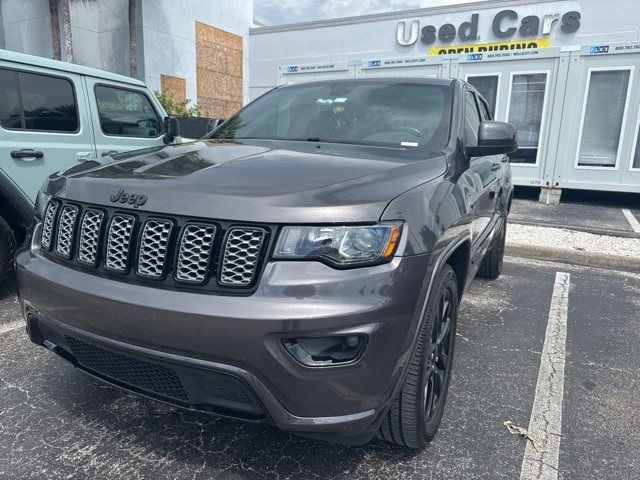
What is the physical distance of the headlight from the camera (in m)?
1.70

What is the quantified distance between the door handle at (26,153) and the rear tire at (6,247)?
54cm

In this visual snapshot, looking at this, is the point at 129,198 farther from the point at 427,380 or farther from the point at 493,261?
the point at 493,261

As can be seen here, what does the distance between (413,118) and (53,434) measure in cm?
251

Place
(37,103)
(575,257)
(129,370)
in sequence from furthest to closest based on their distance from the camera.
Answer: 1. (575,257)
2. (37,103)
3. (129,370)

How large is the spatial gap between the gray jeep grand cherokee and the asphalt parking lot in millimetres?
294

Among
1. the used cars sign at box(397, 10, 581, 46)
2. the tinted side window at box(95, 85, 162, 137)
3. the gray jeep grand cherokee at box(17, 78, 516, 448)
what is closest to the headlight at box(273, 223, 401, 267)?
the gray jeep grand cherokee at box(17, 78, 516, 448)

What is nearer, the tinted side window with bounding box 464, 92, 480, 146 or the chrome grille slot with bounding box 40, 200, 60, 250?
the chrome grille slot with bounding box 40, 200, 60, 250

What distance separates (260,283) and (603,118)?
10438mm

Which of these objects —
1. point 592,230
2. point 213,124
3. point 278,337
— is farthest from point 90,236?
point 592,230

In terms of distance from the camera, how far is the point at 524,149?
34.5ft

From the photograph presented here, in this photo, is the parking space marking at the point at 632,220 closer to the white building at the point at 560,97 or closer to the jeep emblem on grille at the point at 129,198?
the white building at the point at 560,97

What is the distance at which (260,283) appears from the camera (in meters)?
1.68

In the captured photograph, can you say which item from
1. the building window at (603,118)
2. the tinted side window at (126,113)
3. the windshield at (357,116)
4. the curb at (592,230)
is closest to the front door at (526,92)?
the building window at (603,118)

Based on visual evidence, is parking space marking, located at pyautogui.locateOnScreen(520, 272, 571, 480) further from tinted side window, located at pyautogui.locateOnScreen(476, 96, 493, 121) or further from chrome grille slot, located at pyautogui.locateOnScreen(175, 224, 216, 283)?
tinted side window, located at pyautogui.locateOnScreen(476, 96, 493, 121)
